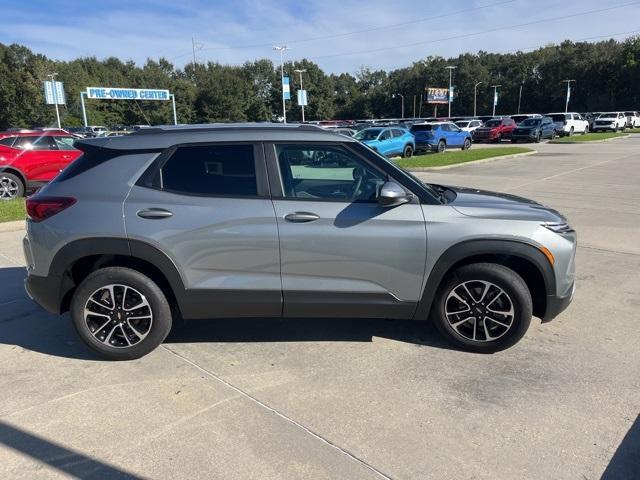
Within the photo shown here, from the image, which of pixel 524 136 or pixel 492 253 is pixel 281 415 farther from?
pixel 524 136

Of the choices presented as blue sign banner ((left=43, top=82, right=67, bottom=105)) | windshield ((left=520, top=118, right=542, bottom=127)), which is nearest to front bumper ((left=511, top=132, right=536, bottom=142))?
windshield ((left=520, top=118, right=542, bottom=127))

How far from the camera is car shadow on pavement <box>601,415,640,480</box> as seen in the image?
2594 millimetres

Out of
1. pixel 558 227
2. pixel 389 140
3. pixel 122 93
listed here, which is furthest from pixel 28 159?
pixel 122 93

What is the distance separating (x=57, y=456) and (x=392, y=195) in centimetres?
261

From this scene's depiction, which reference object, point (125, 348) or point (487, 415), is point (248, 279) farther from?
point (487, 415)

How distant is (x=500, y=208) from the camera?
13.0ft

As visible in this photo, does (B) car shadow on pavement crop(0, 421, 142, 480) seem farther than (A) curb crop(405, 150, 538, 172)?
No

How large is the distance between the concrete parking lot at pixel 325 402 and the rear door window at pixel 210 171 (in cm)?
132

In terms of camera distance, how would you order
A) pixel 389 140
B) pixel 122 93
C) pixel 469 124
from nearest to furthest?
1. pixel 389 140
2. pixel 469 124
3. pixel 122 93

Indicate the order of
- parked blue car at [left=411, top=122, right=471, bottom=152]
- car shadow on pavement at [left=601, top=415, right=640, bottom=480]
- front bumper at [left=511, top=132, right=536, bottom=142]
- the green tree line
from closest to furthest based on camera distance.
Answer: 1. car shadow on pavement at [left=601, top=415, right=640, bottom=480]
2. parked blue car at [left=411, top=122, right=471, bottom=152]
3. front bumper at [left=511, top=132, right=536, bottom=142]
4. the green tree line

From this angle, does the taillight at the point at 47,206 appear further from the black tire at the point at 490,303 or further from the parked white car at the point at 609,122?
the parked white car at the point at 609,122

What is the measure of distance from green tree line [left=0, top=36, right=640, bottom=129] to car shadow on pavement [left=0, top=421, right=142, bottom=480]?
8077cm

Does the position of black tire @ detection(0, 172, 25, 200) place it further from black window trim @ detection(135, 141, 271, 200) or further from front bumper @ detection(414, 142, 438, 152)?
front bumper @ detection(414, 142, 438, 152)

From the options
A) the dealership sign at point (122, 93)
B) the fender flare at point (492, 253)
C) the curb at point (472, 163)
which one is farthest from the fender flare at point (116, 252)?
the dealership sign at point (122, 93)
